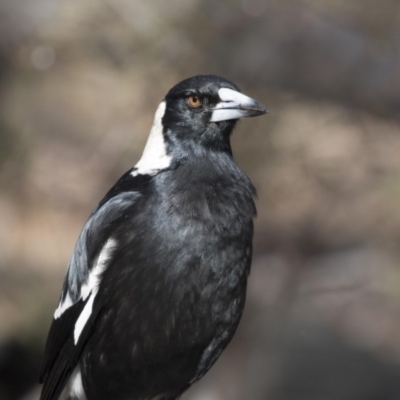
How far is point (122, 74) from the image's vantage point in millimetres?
6332

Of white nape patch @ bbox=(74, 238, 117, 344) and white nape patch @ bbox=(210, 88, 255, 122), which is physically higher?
white nape patch @ bbox=(210, 88, 255, 122)

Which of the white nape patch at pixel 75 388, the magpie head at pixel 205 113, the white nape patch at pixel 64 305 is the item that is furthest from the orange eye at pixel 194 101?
the white nape patch at pixel 75 388

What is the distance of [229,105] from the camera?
115 inches

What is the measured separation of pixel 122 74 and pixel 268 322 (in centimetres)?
202

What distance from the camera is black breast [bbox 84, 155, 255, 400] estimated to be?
269cm

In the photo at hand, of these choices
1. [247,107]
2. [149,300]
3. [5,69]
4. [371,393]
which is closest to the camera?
[149,300]

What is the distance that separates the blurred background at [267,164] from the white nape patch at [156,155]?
2675mm

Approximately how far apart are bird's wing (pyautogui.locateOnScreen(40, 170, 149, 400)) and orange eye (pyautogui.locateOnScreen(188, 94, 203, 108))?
298 mm

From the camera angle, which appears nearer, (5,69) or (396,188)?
(396,188)

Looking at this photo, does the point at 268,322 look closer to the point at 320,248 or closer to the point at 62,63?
the point at 320,248

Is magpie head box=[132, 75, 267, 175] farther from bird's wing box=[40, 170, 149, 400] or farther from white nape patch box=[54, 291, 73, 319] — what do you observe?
white nape patch box=[54, 291, 73, 319]

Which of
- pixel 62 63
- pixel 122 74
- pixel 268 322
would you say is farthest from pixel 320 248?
pixel 62 63

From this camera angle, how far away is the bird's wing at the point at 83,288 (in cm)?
281

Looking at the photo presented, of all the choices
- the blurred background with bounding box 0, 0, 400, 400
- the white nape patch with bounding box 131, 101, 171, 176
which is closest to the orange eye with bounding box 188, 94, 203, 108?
the white nape patch with bounding box 131, 101, 171, 176
